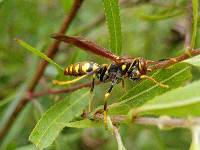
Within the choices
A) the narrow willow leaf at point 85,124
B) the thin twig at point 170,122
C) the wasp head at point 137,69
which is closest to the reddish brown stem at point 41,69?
the wasp head at point 137,69

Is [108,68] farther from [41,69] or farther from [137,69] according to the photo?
[41,69]

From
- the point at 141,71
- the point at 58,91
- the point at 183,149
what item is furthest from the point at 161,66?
the point at 183,149

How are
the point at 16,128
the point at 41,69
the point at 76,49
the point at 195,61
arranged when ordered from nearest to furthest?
the point at 195,61, the point at 41,69, the point at 16,128, the point at 76,49

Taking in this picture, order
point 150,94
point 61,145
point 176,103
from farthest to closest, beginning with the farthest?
point 61,145, point 150,94, point 176,103

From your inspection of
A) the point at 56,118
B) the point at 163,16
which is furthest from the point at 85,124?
the point at 163,16

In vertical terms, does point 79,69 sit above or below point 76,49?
below

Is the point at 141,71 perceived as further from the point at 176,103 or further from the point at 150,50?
the point at 150,50
